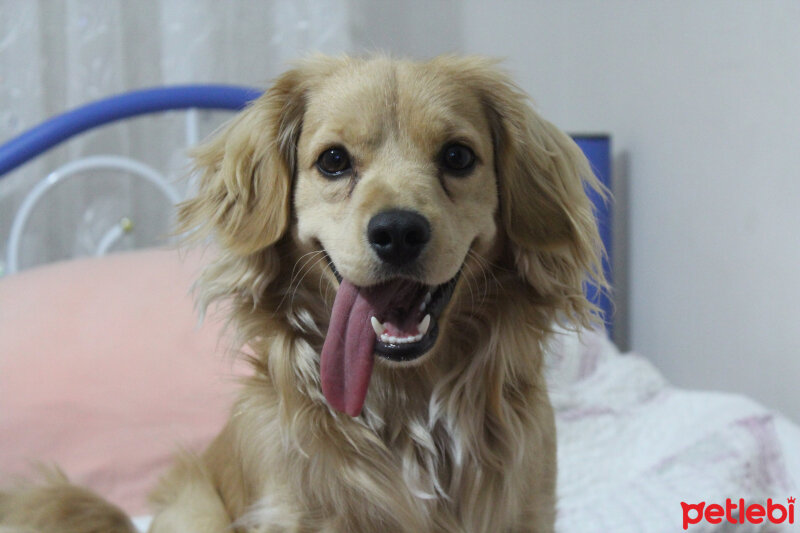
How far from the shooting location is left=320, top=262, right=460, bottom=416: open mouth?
3.27ft

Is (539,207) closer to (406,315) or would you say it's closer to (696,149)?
(406,315)

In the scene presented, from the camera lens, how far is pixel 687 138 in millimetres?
2227

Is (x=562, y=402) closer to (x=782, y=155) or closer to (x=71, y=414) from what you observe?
(x=782, y=155)

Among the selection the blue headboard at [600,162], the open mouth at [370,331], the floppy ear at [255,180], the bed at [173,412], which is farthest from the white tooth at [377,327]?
the blue headboard at [600,162]

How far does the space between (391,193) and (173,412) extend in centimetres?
103

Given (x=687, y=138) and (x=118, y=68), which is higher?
(x=118, y=68)

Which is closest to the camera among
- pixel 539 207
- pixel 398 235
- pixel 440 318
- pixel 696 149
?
pixel 398 235

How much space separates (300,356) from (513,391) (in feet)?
1.15

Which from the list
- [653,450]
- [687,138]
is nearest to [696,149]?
[687,138]

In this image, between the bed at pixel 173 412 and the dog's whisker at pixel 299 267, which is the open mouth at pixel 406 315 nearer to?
the dog's whisker at pixel 299 267

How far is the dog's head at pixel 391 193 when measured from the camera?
1018mm

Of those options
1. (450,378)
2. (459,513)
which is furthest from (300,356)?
(459,513)

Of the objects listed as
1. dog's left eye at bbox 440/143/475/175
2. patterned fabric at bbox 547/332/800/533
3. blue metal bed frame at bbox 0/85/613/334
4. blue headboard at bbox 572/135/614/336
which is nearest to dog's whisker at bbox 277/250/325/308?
dog's left eye at bbox 440/143/475/175

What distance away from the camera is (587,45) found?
2721mm
